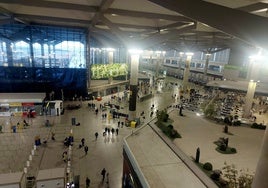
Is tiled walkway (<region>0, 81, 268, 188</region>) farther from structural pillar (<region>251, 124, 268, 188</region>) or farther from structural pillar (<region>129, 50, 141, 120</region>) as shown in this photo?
structural pillar (<region>251, 124, 268, 188</region>)

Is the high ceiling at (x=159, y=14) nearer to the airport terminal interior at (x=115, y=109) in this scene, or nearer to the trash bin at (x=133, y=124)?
the airport terminal interior at (x=115, y=109)

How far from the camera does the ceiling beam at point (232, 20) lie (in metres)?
3.51

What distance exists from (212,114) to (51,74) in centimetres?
2692

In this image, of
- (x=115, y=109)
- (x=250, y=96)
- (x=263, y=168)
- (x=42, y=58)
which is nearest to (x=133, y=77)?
(x=115, y=109)

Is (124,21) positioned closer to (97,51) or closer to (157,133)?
(157,133)

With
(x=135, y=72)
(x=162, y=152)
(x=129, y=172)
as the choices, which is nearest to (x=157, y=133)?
(x=162, y=152)

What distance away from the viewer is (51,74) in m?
34.8

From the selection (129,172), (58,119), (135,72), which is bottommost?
(58,119)

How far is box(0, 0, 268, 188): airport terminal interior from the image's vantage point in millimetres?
9766

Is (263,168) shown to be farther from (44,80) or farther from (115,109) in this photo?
(44,80)

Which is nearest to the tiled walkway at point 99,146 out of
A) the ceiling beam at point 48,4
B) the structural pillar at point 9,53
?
the structural pillar at point 9,53

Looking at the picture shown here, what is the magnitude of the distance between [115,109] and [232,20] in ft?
95.9

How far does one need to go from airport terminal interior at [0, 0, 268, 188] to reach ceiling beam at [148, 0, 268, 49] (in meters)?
0.02

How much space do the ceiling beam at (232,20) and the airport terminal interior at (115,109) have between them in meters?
0.02
